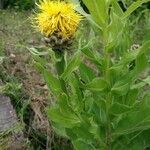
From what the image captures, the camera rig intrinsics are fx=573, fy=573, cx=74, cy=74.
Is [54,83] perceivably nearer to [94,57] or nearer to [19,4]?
[94,57]

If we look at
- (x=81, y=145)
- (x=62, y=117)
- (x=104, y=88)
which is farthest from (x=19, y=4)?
(x=104, y=88)

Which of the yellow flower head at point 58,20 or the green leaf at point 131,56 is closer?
the yellow flower head at point 58,20

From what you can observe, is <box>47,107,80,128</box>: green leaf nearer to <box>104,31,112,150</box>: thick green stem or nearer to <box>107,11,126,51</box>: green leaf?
<box>104,31,112,150</box>: thick green stem

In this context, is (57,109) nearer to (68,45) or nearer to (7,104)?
(68,45)

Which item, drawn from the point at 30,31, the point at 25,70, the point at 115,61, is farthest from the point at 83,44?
the point at 30,31

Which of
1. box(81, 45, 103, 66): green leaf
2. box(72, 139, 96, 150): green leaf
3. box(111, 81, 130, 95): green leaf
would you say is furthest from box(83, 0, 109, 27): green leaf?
box(72, 139, 96, 150): green leaf

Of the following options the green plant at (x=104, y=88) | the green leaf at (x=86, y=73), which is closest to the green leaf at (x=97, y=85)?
the green plant at (x=104, y=88)

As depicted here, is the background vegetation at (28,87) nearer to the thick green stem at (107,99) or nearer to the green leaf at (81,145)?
the thick green stem at (107,99)
